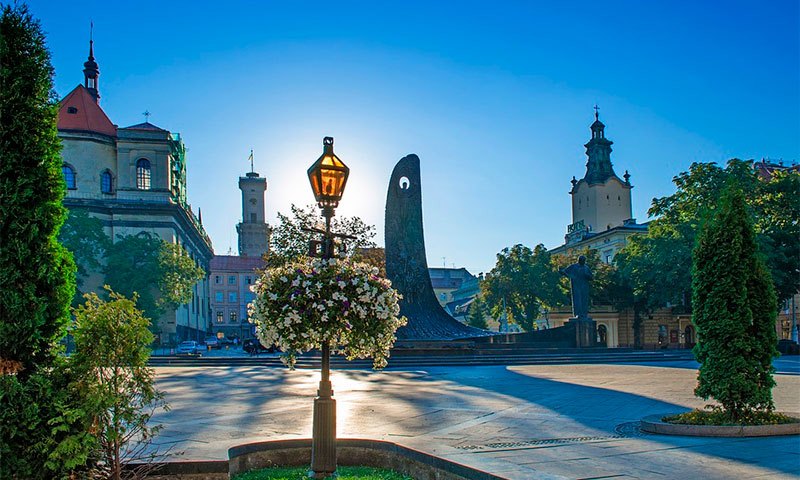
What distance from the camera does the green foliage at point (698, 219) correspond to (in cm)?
4050

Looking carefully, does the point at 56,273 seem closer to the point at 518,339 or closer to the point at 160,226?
the point at 518,339

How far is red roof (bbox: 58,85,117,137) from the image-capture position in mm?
64500

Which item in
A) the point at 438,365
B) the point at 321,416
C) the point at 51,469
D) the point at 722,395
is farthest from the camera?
the point at 438,365

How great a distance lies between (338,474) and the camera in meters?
7.33

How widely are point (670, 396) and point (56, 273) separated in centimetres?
1253

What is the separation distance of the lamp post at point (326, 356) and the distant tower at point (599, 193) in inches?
3535

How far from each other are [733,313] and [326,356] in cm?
565

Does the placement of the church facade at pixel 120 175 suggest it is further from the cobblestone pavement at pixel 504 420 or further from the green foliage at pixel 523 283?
the cobblestone pavement at pixel 504 420

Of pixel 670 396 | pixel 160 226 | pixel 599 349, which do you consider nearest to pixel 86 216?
pixel 160 226

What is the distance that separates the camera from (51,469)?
18.6ft

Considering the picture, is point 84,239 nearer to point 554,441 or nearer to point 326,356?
point 554,441

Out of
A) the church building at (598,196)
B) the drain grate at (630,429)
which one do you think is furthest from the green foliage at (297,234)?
the church building at (598,196)

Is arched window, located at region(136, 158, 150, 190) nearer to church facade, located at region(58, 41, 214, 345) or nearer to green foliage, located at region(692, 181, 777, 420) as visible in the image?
church facade, located at region(58, 41, 214, 345)

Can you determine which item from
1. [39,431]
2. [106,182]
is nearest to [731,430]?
[39,431]
